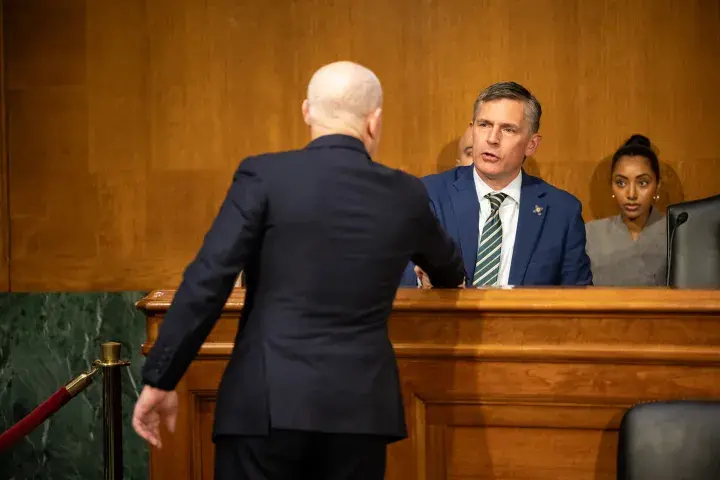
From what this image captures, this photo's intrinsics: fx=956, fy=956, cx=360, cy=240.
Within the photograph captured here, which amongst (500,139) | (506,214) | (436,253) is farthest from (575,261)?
(436,253)

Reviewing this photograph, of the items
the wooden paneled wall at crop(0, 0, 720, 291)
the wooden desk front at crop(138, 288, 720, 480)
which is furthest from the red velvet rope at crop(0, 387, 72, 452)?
the wooden paneled wall at crop(0, 0, 720, 291)

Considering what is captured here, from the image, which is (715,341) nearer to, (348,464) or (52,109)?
(348,464)

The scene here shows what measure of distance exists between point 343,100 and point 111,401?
36.4 inches

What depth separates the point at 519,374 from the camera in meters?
2.00

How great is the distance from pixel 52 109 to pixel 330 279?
10.2 ft

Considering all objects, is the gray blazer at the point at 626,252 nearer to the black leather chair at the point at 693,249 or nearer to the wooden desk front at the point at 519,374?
the black leather chair at the point at 693,249

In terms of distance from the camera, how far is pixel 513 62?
4324mm

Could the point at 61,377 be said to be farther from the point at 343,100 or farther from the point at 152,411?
the point at 343,100

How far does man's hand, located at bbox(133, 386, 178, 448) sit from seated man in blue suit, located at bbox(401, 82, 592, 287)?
3.84 feet

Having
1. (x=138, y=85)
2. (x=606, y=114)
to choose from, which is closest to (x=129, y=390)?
(x=138, y=85)

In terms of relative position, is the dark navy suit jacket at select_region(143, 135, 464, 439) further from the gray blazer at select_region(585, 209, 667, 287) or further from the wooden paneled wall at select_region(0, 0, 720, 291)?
the wooden paneled wall at select_region(0, 0, 720, 291)

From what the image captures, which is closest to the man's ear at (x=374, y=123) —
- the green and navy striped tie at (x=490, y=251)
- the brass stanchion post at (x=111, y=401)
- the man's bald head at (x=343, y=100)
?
the man's bald head at (x=343, y=100)

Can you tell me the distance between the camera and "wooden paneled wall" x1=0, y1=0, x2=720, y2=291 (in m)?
4.33

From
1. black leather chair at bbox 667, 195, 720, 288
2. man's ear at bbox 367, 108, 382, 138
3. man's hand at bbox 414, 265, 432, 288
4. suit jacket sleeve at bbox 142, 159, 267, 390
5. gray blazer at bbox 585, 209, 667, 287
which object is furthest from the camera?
gray blazer at bbox 585, 209, 667, 287
